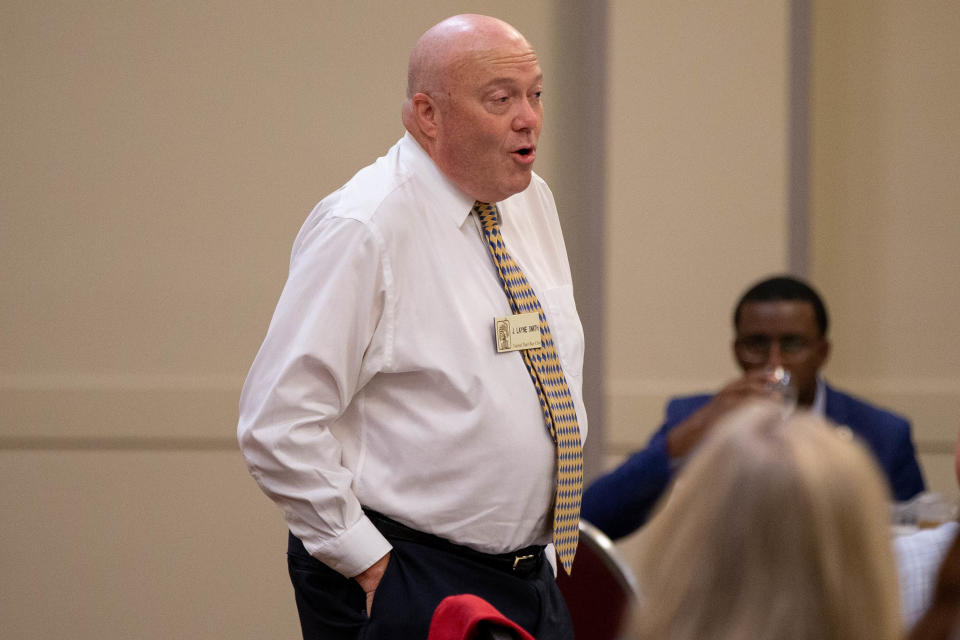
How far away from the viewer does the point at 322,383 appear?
1.84 meters

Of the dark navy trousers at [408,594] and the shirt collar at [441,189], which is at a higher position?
the shirt collar at [441,189]

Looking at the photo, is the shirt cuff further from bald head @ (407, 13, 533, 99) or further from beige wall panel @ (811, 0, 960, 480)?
beige wall panel @ (811, 0, 960, 480)

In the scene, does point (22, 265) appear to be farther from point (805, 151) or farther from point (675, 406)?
point (805, 151)

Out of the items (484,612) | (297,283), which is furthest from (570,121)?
(484,612)

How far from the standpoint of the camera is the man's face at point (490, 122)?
1.95m

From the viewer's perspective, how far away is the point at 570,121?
3.99 m

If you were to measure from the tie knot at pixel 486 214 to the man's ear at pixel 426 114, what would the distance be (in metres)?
0.15

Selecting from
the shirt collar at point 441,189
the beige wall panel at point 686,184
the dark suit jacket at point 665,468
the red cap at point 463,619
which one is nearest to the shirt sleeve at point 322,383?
the shirt collar at point 441,189

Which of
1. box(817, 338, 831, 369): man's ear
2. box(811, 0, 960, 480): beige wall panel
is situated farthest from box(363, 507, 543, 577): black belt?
box(811, 0, 960, 480): beige wall panel

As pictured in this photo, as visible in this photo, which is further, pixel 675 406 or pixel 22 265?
pixel 22 265

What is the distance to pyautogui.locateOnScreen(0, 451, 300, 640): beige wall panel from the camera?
12.2 ft

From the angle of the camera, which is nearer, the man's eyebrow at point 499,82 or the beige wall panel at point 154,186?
the man's eyebrow at point 499,82

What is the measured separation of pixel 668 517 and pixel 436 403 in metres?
1.06

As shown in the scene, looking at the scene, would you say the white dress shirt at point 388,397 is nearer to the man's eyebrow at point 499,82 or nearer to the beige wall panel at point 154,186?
the man's eyebrow at point 499,82
